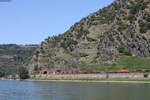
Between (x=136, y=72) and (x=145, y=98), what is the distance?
110 m

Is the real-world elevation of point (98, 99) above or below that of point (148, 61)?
below

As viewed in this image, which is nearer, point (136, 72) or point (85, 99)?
point (85, 99)

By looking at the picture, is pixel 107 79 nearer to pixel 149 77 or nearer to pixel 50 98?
pixel 149 77

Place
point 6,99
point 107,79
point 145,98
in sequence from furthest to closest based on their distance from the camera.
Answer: point 107,79 → point 6,99 → point 145,98

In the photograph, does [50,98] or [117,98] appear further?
[50,98]

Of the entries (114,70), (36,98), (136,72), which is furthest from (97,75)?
(36,98)

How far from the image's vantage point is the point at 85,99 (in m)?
78.3

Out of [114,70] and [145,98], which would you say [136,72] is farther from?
[145,98]

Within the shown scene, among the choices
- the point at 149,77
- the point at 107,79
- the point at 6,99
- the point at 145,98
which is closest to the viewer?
the point at 145,98

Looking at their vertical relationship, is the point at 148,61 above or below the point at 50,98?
above

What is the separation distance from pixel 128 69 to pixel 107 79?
1204cm

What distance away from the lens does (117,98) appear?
3056 inches

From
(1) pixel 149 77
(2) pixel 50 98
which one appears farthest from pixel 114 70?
(2) pixel 50 98

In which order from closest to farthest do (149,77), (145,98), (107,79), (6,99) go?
(145,98)
(6,99)
(149,77)
(107,79)
